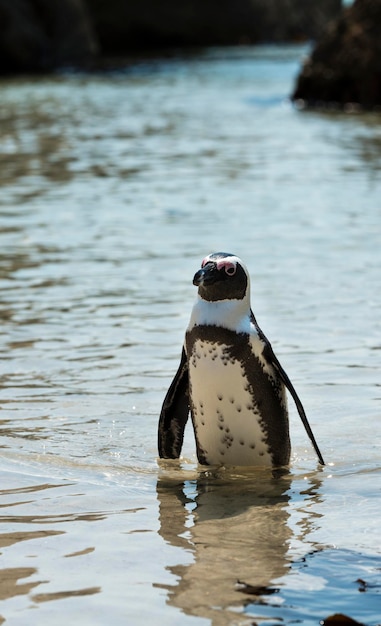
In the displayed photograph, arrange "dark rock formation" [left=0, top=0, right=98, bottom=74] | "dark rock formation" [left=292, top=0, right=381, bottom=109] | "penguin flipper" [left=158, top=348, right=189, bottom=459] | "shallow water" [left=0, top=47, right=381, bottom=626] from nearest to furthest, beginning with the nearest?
"shallow water" [left=0, top=47, right=381, bottom=626], "penguin flipper" [left=158, top=348, right=189, bottom=459], "dark rock formation" [left=292, top=0, right=381, bottom=109], "dark rock formation" [left=0, top=0, right=98, bottom=74]

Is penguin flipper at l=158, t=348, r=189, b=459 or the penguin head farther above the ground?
the penguin head

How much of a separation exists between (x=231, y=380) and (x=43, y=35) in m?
35.6

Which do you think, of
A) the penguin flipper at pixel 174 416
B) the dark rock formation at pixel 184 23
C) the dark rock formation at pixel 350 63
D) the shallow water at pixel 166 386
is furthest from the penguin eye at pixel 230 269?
the dark rock formation at pixel 184 23

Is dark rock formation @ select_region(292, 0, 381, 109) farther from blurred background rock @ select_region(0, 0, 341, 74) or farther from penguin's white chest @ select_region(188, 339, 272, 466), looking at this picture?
penguin's white chest @ select_region(188, 339, 272, 466)

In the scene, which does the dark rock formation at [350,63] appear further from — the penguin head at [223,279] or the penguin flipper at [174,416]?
the penguin head at [223,279]

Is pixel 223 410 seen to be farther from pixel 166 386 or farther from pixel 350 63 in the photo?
pixel 350 63

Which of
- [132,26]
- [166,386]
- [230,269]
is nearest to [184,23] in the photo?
[132,26]

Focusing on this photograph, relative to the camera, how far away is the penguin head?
4.63m

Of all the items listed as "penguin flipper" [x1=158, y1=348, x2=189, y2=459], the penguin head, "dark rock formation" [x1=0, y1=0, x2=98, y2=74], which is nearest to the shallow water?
"penguin flipper" [x1=158, y1=348, x2=189, y2=459]

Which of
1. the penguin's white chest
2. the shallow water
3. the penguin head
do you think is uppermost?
the penguin head

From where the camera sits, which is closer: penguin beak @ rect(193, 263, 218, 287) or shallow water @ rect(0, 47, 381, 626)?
shallow water @ rect(0, 47, 381, 626)

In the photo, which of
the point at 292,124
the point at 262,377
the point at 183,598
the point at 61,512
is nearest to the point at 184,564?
the point at 183,598

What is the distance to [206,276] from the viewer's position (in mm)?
4598

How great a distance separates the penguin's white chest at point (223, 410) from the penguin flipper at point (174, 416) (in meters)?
0.10
